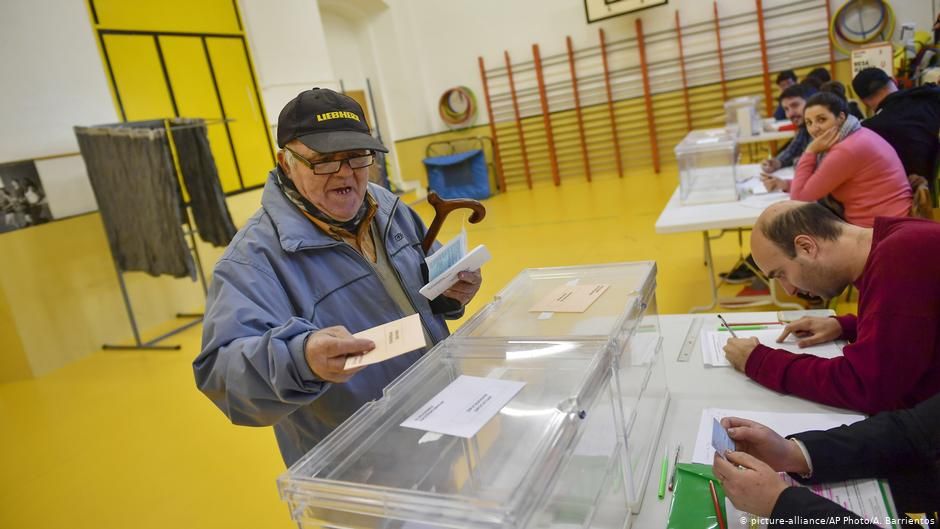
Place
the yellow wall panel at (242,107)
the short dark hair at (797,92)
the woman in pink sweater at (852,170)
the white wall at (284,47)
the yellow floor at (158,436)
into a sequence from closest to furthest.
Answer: the yellow floor at (158,436) < the woman in pink sweater at (852,170) < the short dark hair at (797,92) < the yellow wall panel at (242,107) < the white wall at (284,47)

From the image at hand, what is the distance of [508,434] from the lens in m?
0.91

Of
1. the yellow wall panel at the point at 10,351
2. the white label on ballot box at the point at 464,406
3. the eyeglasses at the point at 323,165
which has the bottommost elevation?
the yellow wall panel at the point at 10,351

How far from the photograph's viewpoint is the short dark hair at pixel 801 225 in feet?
4.78

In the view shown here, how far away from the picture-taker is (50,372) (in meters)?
4.88

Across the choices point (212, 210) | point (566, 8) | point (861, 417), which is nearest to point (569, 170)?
point (566, 8)

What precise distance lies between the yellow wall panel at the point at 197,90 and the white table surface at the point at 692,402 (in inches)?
207

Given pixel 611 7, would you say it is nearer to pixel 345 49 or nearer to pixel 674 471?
pixel 345 49

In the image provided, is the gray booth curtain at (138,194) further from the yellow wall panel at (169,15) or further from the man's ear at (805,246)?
the man's ear at (805,246)

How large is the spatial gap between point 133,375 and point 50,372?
99cm

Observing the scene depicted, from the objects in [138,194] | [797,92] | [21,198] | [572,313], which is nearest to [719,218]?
[572,313]

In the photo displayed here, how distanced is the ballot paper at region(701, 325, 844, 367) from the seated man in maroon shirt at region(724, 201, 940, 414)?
8 centimetres

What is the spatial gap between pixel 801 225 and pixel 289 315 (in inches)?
48.6

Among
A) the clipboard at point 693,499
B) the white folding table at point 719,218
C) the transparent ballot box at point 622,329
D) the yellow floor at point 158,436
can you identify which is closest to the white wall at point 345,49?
the yellow floor at point 158,436

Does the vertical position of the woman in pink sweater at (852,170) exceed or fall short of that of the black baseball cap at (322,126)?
it falls short
